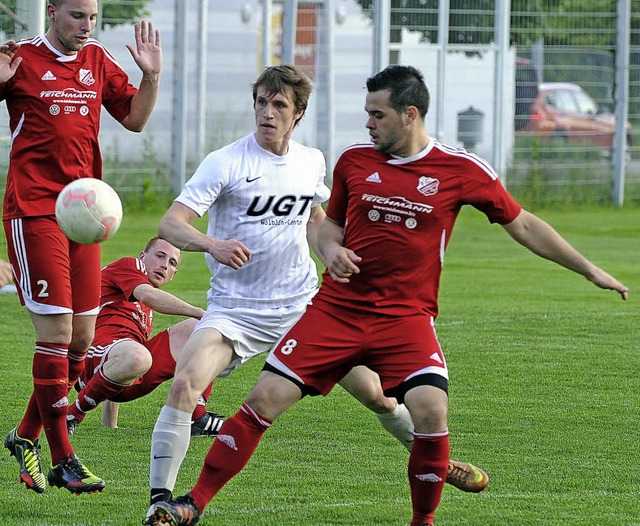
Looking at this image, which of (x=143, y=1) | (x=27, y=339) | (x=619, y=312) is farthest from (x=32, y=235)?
(x=143, y=1)

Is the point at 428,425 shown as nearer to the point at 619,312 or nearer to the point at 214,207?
the point at 214,207

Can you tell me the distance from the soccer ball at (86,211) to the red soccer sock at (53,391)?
1.83 ft

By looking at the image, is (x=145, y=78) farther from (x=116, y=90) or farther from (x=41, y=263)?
(x=41, y=263)

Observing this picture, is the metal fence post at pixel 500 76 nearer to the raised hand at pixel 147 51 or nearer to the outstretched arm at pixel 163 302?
the outstretched arm at pixel 163 302

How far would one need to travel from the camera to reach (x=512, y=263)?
16.5 meters

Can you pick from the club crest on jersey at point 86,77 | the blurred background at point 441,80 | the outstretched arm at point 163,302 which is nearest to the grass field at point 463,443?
the outstretched arm at point 163,302

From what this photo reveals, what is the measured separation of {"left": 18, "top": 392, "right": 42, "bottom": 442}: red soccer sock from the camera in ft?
20.7

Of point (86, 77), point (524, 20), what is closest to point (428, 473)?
point (86, 77)

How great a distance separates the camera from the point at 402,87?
5.55 meters

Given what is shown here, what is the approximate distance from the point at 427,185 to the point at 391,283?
429 mm

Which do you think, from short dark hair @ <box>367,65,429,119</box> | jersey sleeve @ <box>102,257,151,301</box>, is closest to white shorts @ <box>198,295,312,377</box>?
short dark hair @ <box>367,65,429,119</box>

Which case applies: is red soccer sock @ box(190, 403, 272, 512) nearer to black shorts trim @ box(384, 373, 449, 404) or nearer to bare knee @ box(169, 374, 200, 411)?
bare knee @ box(169, 374, 200, 411)

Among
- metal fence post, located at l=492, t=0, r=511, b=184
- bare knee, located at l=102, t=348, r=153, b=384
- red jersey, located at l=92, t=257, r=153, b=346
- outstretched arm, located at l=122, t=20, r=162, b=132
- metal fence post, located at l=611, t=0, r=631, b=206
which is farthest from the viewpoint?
metal fence post, located at l=611, t=0, r=631, b=206

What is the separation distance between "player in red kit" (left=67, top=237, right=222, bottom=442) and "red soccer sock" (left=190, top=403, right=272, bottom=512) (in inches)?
59.4
